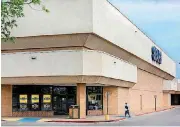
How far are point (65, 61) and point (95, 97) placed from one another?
8.74m

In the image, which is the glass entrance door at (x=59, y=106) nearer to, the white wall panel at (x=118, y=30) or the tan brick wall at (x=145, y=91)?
the white wall panel at (x=118, y=30)

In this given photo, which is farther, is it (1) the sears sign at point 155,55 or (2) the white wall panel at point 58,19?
(1) the sears sign at point 155,55

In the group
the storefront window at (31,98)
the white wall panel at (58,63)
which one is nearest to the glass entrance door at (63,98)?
the storefront window at (31,98)

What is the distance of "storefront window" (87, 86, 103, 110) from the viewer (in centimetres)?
4062

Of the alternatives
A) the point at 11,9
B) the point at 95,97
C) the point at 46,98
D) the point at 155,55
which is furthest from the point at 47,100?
the point at 155,55

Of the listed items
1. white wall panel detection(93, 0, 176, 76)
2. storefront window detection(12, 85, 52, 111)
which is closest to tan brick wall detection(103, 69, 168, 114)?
white wall panel detection(93, 0, 176, 76)

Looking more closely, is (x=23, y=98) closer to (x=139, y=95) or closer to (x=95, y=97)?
(x=95, y=97)

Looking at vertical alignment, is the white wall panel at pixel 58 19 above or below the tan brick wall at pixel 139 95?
above

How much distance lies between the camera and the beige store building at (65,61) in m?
33.3

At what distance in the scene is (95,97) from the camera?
41.1 meters

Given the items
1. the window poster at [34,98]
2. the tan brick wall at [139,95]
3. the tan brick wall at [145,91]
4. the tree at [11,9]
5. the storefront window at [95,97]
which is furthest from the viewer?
the tan brick wall at [145,91]

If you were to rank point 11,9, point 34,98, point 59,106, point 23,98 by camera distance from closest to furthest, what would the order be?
point 11,9 < point 23,98 < point 34,98 < point 59,106

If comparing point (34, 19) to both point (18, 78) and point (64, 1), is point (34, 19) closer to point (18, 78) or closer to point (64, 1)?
point (64, 1)

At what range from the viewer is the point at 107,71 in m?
35.4
